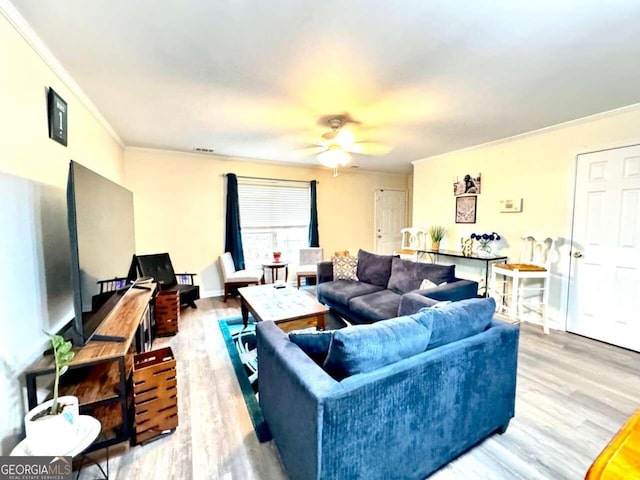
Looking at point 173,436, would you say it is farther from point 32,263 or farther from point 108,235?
point 108,235

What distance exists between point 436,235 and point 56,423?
4929mm

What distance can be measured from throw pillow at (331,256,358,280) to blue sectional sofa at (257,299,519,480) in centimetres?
240

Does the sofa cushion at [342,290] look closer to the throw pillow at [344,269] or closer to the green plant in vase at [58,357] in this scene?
the throw pillow at [344,269]

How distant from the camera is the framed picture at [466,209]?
4.46 metres

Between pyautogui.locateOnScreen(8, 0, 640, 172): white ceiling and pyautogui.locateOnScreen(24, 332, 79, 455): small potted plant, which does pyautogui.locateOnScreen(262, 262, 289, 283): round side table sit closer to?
pyautogui.locateOnScreen(8, 0, 640, 172): white ceiling

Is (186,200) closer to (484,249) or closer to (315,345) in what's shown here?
(315,345)

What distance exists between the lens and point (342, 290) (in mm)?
3594

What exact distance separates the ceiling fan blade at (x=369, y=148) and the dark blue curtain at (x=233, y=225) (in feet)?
7.23

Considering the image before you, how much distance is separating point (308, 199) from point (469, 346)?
463 centimetres

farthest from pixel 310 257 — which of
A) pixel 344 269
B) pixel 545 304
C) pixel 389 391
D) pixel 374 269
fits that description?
pixel 389 391

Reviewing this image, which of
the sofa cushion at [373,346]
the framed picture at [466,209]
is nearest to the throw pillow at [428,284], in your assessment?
the sofa cushion at [373,346]

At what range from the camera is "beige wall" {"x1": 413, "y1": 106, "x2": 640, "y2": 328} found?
10.1ft

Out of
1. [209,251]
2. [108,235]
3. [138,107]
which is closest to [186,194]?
[209,251]

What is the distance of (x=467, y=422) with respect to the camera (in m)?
1.54
